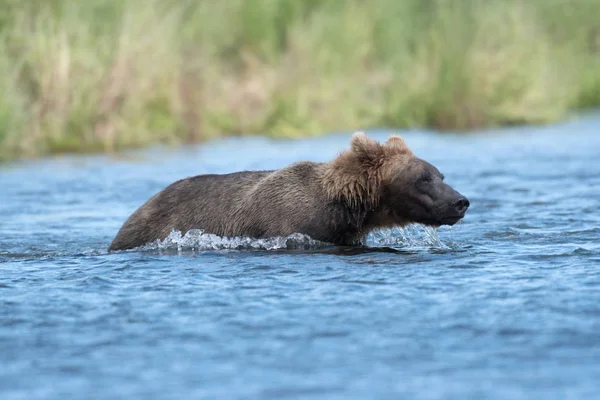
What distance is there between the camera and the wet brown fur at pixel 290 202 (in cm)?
834

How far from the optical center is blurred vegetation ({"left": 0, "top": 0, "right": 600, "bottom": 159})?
17938 millimetres

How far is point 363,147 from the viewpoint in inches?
337

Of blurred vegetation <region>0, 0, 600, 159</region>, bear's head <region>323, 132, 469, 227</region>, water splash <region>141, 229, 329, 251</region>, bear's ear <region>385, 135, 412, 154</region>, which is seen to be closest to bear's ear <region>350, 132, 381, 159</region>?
bear's head <region>323, 132, 469, 227</region>

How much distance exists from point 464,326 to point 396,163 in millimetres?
2988

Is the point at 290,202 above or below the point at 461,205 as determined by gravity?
above

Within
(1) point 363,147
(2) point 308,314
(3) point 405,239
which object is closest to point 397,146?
(1) point 363,147

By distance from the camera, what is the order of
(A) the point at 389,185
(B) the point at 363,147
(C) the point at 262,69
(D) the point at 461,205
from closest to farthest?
1. (D) the point at 461,205
2. (A) the point at 389,185
3. (B) the point at 363,147
4. (C) the point at 262,69

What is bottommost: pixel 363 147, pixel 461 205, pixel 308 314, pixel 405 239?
pixel 308 314

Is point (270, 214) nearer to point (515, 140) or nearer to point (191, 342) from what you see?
point (191, 342)

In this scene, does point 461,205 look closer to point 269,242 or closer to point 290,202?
point 290,202

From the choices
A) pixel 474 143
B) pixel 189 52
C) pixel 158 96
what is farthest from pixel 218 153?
pixel 474 143

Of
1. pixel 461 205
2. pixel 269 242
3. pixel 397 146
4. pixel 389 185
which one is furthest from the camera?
pixel 397 146

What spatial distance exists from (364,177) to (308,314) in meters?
2.63

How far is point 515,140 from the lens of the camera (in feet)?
67.4
